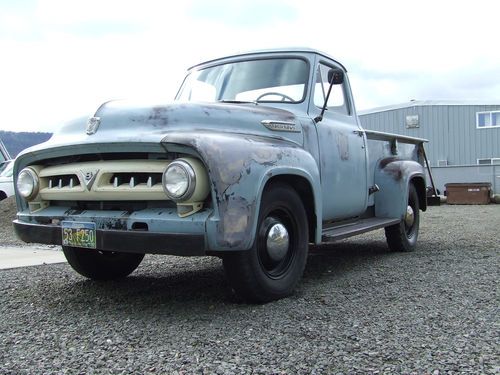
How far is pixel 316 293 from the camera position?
4.22 m

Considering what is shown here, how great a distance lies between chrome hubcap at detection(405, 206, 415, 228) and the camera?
6.78 meters

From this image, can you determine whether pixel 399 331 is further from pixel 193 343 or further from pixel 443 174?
pixel 443 174

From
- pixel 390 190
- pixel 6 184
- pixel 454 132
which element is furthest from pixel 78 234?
pixel 454 132

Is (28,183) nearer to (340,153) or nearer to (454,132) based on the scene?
(340,153)

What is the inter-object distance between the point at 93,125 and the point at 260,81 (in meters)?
1.69

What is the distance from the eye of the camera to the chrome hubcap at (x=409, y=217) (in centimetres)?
678

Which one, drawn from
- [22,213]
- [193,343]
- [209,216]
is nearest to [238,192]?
[209,216]

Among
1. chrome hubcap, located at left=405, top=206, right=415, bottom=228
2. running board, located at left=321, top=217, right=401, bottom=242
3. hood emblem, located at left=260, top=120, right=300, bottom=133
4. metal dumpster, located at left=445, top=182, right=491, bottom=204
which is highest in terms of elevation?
hood emblem, located at left=260, top=120, right=300, bottom=133

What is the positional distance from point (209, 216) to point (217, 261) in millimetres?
2857

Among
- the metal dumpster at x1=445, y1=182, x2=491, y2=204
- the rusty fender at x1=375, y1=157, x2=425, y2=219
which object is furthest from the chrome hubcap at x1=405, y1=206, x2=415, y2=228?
the metal dumpster at x1=445, y1=182, x2=491, y2=204

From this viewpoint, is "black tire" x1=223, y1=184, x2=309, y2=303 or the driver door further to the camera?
the driver door

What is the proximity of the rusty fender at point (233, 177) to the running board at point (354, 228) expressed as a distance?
1084mm

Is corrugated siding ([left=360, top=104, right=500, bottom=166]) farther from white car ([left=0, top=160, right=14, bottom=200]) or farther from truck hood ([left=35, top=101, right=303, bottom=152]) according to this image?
truck hood ([left=35, top=101, right=303, bottom=152])

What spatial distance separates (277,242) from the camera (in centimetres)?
383
